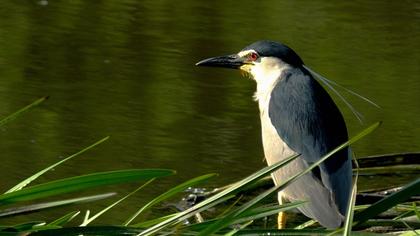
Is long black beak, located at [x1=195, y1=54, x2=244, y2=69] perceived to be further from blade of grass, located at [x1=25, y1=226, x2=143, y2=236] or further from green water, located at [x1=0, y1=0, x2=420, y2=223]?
blade of grass, located at [x1=25, y1=226, x2=143, y2=236]

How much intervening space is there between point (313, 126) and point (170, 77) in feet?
8.25

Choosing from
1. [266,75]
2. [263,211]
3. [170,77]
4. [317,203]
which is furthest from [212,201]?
[170,77]

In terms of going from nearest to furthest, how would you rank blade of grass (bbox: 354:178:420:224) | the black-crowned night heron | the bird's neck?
blade of grass (bbox: 354:178:420:224) → the black-crowned night heron → the bird's neck

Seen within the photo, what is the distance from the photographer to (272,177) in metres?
4.70

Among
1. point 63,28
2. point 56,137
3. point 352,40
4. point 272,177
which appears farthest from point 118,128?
point 352,40

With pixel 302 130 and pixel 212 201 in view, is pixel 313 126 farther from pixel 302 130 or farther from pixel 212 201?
pixel 212 201

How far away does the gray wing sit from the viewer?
4164 mm

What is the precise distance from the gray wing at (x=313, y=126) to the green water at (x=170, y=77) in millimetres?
745

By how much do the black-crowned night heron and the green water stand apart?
0.62 meters

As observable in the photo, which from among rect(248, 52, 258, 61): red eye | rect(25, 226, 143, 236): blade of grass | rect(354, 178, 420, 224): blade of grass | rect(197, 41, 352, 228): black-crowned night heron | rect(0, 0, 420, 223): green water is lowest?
rect(0, 0, 420, 223): green water

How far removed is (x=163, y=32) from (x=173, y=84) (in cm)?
117

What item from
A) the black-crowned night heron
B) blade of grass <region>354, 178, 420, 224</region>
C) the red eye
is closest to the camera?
blade of grass <region>354, 178, 420, 224</region>

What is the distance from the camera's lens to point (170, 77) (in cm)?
683

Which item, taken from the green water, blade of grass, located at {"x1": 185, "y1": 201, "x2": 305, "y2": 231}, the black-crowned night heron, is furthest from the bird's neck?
blade of grass, located at {"x1": 185, "y1": 201, "x2": 305, "y2": 231}
